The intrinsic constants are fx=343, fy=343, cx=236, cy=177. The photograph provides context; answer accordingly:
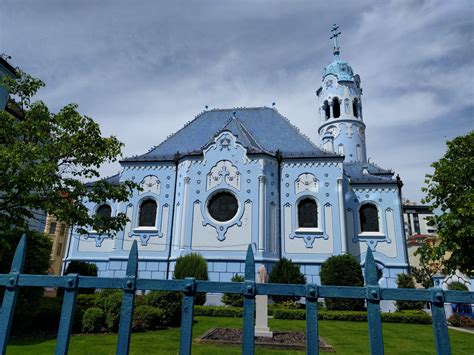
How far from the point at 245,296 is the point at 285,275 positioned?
1755 centimetres

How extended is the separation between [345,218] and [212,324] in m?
14.0

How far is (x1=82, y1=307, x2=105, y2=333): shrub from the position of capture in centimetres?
1164

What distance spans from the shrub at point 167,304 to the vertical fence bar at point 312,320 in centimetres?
1123

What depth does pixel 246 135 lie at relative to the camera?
85.8 ft

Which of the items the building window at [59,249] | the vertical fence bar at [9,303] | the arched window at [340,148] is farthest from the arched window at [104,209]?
the building window at [59,249]

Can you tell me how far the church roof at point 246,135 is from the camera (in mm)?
25281

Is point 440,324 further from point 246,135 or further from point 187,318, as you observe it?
point 246,135

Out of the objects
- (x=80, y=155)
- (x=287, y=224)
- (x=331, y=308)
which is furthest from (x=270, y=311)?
(x=80, y=155)

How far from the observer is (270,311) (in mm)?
17797

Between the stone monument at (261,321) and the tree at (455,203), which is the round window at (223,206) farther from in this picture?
the tree at (455,203)

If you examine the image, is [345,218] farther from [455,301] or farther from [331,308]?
[455,301]

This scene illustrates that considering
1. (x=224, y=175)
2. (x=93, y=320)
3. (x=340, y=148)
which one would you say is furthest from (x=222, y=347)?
(x=340, y=148)

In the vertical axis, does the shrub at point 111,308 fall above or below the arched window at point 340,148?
below

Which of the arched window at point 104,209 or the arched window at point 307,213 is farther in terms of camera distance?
the arched window at point 104,209
